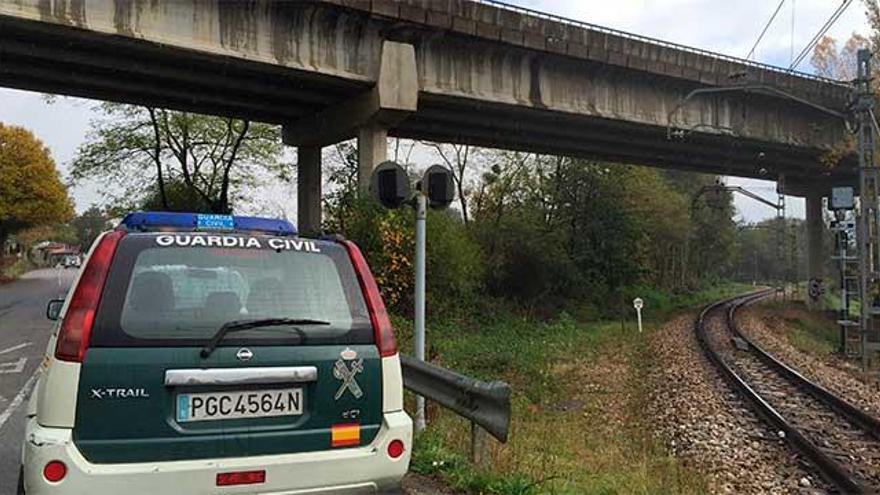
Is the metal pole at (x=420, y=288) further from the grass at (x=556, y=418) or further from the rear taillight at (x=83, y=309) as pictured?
the rear taillight at (x=83, y=309)

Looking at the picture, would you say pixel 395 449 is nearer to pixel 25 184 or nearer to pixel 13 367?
pixel 13 367

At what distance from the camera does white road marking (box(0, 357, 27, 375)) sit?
11.5m

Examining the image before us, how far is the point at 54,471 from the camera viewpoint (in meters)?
3.13

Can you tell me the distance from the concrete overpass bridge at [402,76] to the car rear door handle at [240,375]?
1428 cm

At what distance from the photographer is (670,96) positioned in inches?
1001

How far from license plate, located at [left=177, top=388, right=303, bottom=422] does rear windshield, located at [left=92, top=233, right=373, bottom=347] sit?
235 millimetres

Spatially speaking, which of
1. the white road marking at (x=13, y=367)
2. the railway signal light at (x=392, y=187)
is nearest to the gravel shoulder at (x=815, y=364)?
the railway signal light at (x=392, y=187)

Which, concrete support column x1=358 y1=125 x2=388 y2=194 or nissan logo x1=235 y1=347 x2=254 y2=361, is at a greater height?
concrete support column x1=358 y1=125 x2=388 y2=194

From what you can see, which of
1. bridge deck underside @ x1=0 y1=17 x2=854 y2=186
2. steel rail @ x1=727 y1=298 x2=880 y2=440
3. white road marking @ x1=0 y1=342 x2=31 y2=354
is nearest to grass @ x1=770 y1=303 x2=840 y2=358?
steel rail @ x1=727 y1=298 x2=880 y2=440

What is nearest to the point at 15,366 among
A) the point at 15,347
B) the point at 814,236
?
the point at 15,347

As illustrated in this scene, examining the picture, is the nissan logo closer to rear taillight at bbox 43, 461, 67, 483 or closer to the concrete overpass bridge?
rear taillight at bbox 43, 461, 67, 483

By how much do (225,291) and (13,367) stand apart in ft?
33.4

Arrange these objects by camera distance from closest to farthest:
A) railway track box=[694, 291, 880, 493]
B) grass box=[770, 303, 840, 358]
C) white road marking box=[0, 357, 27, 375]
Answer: railway track box=[694, 291, 880, 493] < white road marking box=[0, 357, 27, 375] < grass box=[770, 303, 840, 358]

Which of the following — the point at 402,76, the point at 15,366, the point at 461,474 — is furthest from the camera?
the point at 402,76
